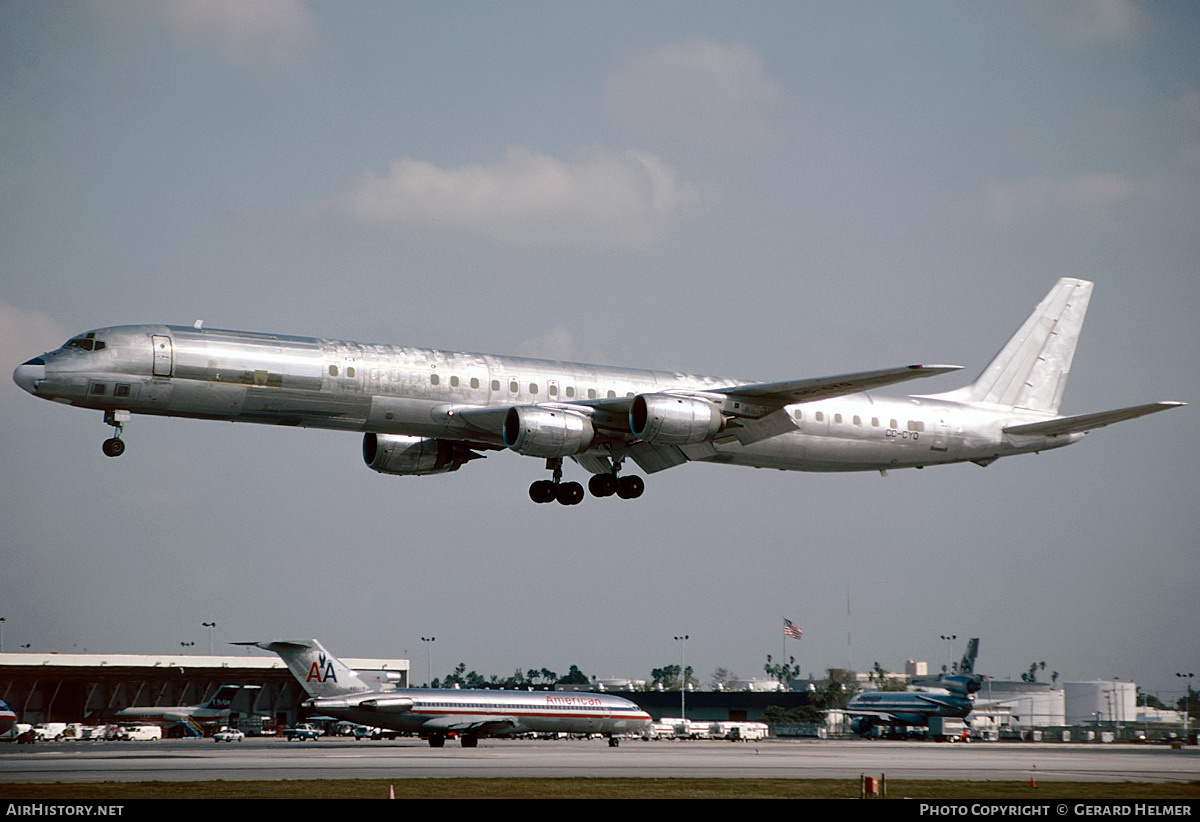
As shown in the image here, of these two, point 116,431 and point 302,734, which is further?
point 302,734

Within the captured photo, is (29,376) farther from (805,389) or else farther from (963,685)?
(963,685)

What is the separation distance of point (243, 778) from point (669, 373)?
20.4 meters

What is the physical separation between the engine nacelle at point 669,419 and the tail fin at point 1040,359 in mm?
15065

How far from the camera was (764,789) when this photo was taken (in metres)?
Answer: 38.9

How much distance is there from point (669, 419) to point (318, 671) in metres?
47.0

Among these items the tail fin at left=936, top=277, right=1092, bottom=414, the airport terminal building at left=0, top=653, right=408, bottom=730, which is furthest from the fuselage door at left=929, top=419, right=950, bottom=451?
the airport terminal building at left=0, top=653, right=408, bottom=730

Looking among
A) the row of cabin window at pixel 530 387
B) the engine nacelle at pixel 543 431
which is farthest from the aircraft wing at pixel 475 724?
the engine nacelle at pixel 543 431

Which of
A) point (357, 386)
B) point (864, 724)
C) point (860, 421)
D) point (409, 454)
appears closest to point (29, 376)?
point (357, 386)

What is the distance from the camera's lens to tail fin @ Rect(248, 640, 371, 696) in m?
80.8

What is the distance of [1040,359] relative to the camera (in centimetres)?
5594

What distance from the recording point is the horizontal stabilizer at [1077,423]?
4478cm

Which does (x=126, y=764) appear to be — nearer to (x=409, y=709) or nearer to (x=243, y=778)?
(x=243, y=778)

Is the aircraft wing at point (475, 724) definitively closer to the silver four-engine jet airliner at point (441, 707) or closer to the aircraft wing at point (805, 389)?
the silver four-engine jet airliner at point (441, 707)
